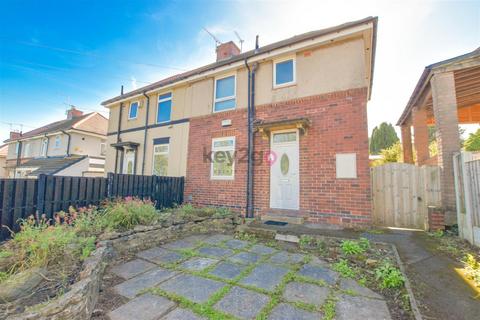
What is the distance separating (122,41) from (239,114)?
630 cm

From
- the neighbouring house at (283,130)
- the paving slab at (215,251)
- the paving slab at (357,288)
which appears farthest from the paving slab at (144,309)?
the neighbouring house at (283,130)

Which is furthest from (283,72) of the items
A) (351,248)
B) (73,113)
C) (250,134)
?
(73,113)

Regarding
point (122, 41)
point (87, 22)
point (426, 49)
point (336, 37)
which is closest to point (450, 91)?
point (426, 49)

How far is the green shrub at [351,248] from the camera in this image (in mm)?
3677

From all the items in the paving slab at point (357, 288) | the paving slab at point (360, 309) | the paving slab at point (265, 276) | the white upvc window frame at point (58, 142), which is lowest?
the paving slab at point (265, 276)

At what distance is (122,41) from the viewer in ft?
28.9

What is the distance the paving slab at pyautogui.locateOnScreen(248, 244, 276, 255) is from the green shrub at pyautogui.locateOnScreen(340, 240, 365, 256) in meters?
1.31

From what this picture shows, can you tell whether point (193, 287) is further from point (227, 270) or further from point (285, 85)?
point (285, 85)

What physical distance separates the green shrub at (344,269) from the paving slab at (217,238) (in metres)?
2.46

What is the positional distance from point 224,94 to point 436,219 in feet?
24.4

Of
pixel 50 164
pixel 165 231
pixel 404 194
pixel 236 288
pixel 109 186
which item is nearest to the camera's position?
pixel 236 288

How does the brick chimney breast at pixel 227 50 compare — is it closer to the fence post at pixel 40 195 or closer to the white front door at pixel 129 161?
the white front door at pixel 129 161

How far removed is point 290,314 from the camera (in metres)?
2.12

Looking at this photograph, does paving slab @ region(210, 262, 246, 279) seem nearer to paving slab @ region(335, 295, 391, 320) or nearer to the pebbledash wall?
paving slab @ region(335, 295, 391, 320)
